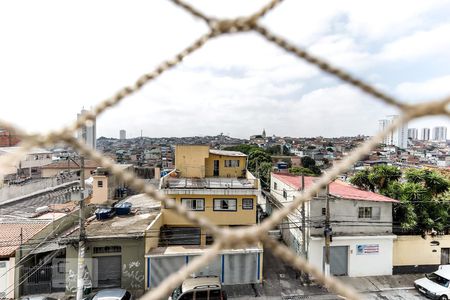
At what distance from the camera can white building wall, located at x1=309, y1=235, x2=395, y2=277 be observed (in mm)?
11414

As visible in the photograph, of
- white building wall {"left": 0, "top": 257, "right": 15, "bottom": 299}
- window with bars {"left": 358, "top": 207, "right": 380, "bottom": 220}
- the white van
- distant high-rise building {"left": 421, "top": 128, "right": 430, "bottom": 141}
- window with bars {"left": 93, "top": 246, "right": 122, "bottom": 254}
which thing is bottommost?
the white van

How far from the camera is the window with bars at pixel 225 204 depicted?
480 inches

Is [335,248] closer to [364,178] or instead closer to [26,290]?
[364,178]

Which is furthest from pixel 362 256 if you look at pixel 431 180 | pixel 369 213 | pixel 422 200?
pixel 431 180

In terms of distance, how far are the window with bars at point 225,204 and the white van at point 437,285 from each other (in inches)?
266

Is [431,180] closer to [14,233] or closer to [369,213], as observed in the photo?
[369,213]

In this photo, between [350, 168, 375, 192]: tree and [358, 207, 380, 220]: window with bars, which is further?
[350, 168, 375, 192]: tree

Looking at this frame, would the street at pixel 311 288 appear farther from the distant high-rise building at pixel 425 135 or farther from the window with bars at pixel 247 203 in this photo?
the distant high-rise building at pixel 425 135

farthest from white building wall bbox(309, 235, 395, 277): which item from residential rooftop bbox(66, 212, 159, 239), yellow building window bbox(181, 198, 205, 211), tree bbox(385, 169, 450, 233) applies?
residential rooftop bbox(66, 212, 159, 239)

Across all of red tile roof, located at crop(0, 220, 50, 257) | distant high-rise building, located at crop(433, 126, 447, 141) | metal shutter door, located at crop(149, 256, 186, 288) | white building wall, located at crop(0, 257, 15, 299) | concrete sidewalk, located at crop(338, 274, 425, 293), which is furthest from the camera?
distant high-rise building, located at crop(433, 126, 447, 141)

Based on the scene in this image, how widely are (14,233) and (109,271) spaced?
317cm

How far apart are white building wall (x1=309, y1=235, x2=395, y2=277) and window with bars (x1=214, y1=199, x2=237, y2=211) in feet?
10.3

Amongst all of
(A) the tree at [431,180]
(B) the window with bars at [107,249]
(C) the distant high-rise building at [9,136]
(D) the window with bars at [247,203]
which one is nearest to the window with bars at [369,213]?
(A) the tree at [431,180]

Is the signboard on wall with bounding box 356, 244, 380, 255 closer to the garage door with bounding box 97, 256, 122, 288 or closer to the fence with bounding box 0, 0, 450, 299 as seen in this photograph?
the garage door with bounding box 97, 256, 122, 288
